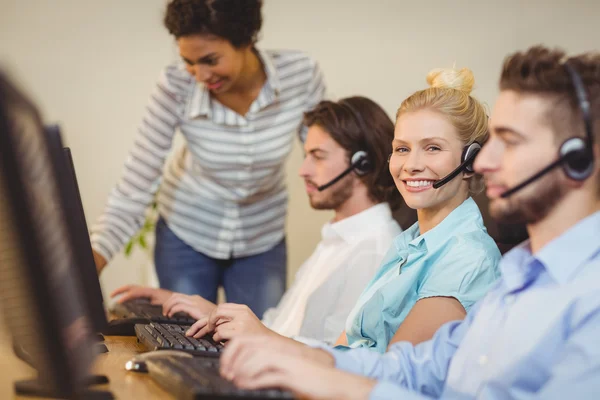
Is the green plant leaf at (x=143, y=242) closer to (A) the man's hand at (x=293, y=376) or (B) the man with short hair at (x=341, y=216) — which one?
(B) the man with short hair at (x=341, y=216)

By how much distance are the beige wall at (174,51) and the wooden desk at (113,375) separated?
2130 millimetres

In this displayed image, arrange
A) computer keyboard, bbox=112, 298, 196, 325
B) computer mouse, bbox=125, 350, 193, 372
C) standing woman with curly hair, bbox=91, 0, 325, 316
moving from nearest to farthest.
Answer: computer mouse, bbox=125, 350, 193, 372 → computer keyboard, bbox=112, 298, 196, 325 → standing woman with curly hair, bbox=91, 0, 325, 316

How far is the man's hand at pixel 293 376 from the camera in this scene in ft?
2.74

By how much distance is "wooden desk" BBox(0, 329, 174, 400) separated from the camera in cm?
96

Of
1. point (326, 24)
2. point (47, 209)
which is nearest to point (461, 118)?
point (47, 209)

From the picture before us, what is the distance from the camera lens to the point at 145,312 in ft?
5.60

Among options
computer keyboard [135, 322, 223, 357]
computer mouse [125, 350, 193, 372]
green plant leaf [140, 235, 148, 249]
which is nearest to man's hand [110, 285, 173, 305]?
computer keyboard [135, 322, 223, 357]

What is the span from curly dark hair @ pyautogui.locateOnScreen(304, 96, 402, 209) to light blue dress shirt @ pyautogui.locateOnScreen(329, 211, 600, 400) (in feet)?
3.04

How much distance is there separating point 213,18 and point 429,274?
1020mm

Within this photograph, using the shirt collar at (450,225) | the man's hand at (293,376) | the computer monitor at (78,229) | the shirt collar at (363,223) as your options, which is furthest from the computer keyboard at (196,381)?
the shirt collar at (363,223)

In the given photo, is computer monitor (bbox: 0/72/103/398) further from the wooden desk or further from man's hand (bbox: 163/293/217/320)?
man's hand (bbox: 163/293/217/320)

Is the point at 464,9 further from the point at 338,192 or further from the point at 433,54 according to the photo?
the point at 338,192

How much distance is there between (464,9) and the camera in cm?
311

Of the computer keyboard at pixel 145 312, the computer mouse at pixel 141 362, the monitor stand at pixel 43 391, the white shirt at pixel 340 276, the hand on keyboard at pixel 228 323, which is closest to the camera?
the monitor stand at pixel 43 391
